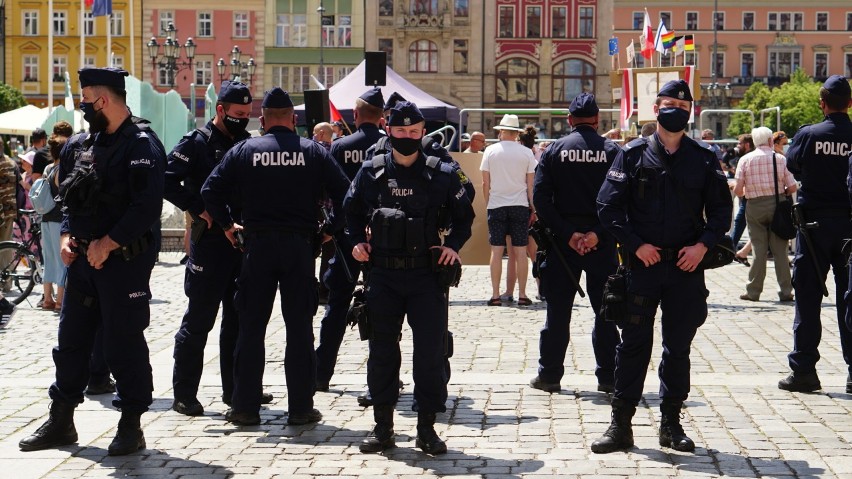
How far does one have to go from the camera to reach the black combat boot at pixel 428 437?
675cm

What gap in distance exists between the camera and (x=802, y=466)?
643 cm

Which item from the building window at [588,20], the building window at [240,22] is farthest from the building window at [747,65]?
the building window at [240,22]

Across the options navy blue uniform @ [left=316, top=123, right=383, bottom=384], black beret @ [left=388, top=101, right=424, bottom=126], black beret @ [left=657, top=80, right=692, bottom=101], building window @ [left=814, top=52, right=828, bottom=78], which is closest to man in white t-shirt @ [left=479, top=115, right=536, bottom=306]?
navy blue uniform @ [left=316, top=123, right=383, bottom=384]

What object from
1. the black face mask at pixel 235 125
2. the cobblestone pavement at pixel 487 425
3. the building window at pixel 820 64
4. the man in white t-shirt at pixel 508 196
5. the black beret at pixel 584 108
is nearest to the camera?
the cobblestone pavement at pixel 487 425

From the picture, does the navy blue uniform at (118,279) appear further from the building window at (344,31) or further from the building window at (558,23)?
the building window at (558,23)

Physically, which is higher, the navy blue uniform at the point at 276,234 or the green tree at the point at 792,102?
the green tree at the point at 792,102

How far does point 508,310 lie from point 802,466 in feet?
25.4

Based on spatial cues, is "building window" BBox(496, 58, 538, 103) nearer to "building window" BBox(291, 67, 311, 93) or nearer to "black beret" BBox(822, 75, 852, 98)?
"building window" BBox(291, 67, 311, 93)

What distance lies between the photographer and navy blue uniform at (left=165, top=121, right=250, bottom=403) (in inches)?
313

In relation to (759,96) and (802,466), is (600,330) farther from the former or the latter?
(759,96)

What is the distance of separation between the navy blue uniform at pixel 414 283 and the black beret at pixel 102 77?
1.40 metres


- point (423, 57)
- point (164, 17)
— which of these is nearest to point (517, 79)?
point (423, 57)

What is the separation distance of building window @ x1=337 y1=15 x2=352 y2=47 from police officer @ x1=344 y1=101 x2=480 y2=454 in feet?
234

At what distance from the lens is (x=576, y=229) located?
862 cm
